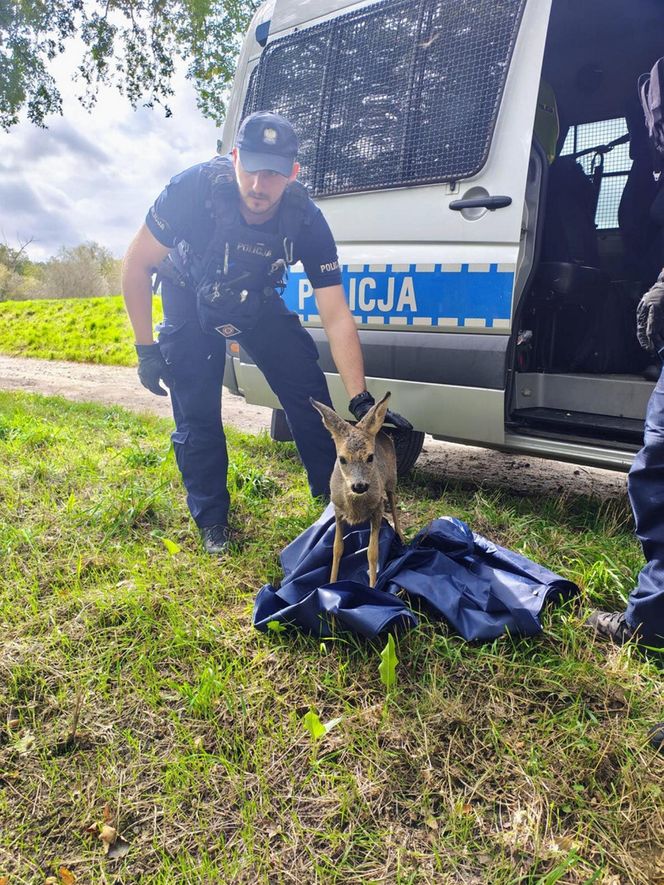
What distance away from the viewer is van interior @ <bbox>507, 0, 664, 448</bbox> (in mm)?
3447

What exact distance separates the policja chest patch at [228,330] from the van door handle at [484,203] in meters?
1.26

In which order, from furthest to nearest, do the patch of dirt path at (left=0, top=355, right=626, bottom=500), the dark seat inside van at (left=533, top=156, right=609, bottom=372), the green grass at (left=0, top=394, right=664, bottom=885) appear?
the patch of dirt path at (left=0, top=355, right=626, bottom=500), the dark seat inside van at (left=533, top=156, right=609, bottom=372), the green grass at (left=0, top=394, right=664, bottom=885)

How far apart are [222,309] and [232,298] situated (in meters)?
0.08

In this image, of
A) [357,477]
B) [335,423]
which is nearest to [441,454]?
[335,423]

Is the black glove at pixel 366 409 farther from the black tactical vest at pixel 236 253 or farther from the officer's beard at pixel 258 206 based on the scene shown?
the officer's beard at pixel 258 206

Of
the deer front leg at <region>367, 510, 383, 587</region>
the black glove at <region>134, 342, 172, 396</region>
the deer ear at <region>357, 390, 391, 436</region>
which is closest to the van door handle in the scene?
the deer ear at <region>357, 390, 391, 436</region>

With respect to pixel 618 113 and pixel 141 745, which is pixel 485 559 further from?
pixel 618 113

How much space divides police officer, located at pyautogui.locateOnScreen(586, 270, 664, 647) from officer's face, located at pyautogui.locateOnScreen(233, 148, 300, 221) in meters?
1.66

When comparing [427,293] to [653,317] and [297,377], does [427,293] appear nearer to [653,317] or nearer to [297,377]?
[297,377]

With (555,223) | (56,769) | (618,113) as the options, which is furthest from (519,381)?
(56,769)

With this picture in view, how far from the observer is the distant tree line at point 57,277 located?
928 inches

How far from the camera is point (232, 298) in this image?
290 centimetres

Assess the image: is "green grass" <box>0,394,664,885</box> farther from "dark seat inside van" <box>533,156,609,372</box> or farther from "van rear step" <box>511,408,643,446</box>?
"dark seat inside van" <box>533,156,609,372</box>

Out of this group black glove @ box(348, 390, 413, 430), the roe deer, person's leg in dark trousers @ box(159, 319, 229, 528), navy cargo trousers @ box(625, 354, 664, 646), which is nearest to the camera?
navy cargo trousers @ box(625, 354, 664, 646)
